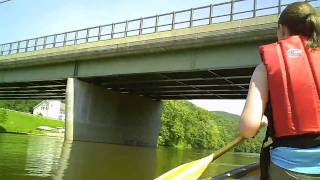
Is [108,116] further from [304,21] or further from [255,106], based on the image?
[255,106]

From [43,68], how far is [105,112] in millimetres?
6227

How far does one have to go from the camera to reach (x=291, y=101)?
7.80ft

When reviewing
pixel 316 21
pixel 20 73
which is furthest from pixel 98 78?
pixel 316 21

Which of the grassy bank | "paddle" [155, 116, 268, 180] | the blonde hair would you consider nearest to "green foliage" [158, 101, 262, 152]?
the grassy bank

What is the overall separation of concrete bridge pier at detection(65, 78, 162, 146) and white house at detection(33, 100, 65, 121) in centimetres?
9389

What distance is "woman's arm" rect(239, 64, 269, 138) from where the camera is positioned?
2.37 metres

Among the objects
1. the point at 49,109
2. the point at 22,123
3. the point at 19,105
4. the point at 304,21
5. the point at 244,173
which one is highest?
the point at 49,109

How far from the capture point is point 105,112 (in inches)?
1436

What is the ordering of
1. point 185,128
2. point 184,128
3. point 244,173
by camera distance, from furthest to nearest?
point 185,128 → point 184,128 → point 244,173

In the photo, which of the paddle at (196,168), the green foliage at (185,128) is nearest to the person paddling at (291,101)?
the paddle at (196,168)

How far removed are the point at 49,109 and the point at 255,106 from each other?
143m

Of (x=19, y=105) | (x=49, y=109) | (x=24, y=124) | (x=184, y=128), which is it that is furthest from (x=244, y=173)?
(x=49, y=109)

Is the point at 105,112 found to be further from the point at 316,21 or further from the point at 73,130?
the point at 316,21

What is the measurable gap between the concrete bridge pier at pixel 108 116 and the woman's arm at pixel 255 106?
1189 inches
